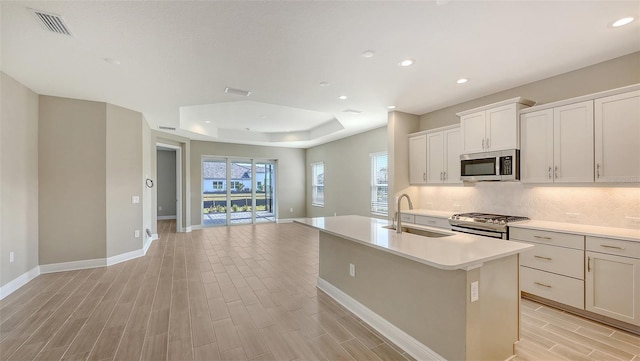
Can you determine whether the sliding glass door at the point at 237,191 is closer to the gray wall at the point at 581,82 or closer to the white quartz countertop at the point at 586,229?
the gray wall at the point at 581,82

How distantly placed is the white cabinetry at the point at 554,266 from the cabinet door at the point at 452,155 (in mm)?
1362

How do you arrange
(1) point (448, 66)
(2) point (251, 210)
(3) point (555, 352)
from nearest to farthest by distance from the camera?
(3) point (555, 352)
(1) point (448, 66)
(2) point (251, 210)

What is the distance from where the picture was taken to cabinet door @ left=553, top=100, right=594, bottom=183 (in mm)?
2930

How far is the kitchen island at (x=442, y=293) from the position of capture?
1816mm

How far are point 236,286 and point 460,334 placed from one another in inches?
107

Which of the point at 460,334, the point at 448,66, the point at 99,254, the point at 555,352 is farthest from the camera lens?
the point at 99,254

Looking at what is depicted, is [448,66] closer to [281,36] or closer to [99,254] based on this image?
[281,36]

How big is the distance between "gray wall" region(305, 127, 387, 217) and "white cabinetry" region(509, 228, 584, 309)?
142 inches

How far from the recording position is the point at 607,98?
280cm

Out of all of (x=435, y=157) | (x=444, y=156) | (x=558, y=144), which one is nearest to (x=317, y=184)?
(x=435, y=157)

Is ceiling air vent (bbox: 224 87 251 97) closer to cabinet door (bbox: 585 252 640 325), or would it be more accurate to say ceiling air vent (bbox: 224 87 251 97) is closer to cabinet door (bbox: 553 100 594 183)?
cabinet door (bbox: 553 100 594 183)

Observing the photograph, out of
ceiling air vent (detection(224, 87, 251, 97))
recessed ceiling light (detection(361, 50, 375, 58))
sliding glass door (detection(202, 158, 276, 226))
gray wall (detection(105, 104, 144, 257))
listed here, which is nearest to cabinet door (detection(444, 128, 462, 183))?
recessed ceiling light (detection(361, 50, 375, 58))

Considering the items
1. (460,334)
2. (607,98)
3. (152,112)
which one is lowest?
(460,334)

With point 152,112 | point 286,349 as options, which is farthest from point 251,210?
point 286,349
